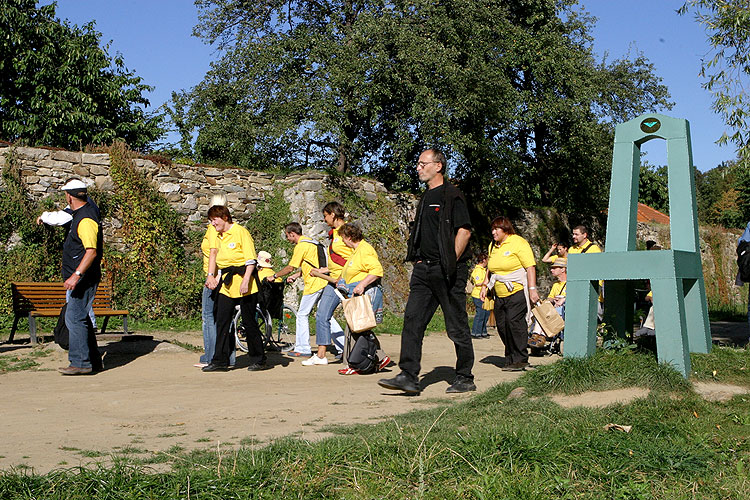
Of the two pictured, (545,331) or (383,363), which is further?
(545,331)

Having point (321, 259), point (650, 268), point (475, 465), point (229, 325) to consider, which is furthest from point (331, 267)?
point (475, 465)

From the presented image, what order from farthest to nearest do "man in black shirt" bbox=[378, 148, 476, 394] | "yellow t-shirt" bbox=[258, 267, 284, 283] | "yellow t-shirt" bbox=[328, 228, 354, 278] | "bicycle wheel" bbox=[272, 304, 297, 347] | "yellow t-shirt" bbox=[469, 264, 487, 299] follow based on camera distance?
"yellow t-shirt" bbox=[469, 264, 487, 299]
"bicycle wheel" bbox=[272, 304, 297, 347]
"yellow t-shirt" bbox=[258, 267, 284, 283]
"yellow t-shirt" bbox=[328, 228, 354, 278]
"man in black shirt" bbox=[378, 148, 476, 394]

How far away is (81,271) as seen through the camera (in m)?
8.02

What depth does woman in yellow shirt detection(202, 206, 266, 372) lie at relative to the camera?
8492 mm

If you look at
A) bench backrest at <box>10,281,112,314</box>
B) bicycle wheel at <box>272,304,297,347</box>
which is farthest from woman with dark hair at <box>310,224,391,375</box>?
bench backrest at <box>10,281,112,314</box>

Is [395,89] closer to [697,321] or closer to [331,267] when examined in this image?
[331,267]

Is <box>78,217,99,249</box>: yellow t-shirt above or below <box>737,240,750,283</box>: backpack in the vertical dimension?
above

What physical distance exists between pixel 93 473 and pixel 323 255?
6218 millimetres

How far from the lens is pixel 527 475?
3.62m

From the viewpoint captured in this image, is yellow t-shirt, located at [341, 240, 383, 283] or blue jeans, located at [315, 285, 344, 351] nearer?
yellow t-shirt, located at [341, 240, 383, 283]

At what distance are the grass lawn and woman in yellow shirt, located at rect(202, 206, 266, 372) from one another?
371 cm

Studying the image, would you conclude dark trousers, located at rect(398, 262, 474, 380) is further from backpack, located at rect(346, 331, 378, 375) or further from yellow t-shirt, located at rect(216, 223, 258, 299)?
yellow t-shirt, located at rect(216, 223, 258, 299)

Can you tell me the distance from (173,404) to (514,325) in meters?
4.15

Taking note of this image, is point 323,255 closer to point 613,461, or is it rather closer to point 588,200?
point 613,461
